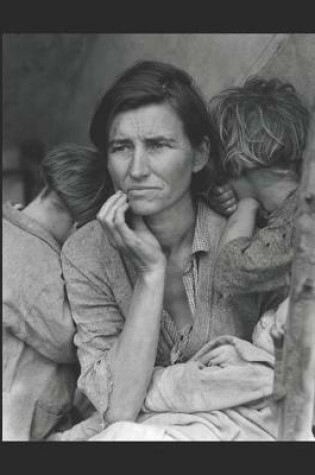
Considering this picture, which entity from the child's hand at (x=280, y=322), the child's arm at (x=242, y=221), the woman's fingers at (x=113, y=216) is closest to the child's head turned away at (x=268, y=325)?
the child's hand at (x=280, y=322)

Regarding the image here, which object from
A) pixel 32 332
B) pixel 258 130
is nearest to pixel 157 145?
pixel 258 130

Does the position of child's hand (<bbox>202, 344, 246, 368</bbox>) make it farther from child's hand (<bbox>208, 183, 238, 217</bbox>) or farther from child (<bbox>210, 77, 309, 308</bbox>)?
child's hand (<bbox>208, 183, 238, 217</bbox>)

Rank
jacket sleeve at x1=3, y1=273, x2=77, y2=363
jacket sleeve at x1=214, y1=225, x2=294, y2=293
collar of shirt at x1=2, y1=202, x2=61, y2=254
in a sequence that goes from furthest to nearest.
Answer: collar of shirt at x1=2, y1=202, x2=61, y2=254
jacket sleeve at x1=3, y1=273, x2=77, y2=363
jacket sleeve at x1=214, y1=225, x2=294, y2=293

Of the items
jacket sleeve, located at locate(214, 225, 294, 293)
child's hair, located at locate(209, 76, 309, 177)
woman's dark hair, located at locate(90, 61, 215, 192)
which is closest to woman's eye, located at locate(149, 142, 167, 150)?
woman's dark hair, located at locate(90, 61, 215, 192)

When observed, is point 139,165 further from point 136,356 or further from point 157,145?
point 136,356

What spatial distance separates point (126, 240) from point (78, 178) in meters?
0.36

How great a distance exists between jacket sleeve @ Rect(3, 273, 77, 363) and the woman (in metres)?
0.04

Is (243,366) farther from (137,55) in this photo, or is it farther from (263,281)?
(137,55)

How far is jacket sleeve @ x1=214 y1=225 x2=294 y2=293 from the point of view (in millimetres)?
2879

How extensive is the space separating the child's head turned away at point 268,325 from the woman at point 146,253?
12 centimetres

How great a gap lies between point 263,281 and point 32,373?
0.73 m

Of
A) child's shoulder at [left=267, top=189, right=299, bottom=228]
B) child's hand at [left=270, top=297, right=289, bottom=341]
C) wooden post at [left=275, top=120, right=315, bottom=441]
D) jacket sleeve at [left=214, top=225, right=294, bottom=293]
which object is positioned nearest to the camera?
wooden post at [left=275, top=120, right=315, bottom=441]

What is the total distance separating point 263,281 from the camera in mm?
2936

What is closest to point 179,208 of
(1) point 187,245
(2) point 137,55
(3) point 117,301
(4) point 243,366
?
(1) point 187,245
